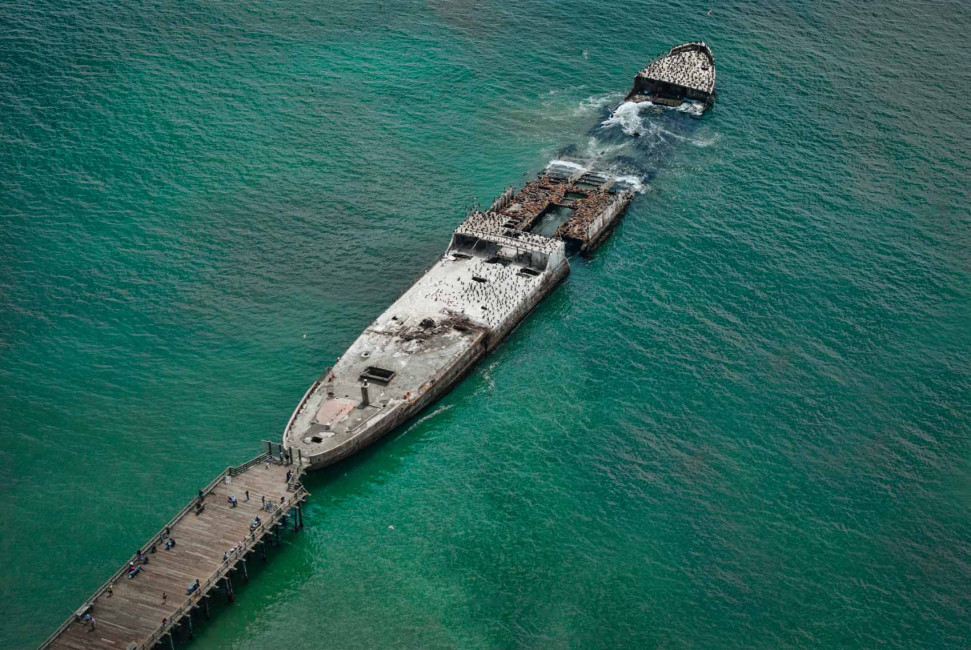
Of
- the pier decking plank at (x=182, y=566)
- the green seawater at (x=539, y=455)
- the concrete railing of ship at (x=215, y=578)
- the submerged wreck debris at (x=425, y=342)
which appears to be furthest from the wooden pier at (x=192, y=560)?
the submerged wreck debris at (x=425, y=342)

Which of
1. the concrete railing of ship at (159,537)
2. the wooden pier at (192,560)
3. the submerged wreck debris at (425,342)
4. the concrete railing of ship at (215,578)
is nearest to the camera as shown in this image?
the concrete railing of ship at (215,578)

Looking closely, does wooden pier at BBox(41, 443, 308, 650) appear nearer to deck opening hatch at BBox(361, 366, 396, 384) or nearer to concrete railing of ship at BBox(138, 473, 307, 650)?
concrete railing of ship at BBox(138, 473, 307, 650)

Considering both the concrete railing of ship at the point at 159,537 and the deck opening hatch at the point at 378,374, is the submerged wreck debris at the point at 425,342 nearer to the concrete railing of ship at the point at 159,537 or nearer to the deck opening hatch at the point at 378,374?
the deck opening hatch at the point at 378,374

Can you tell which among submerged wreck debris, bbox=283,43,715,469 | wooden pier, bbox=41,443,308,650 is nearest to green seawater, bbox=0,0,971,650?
submerged wreck debris, bbox=283,43,715,469

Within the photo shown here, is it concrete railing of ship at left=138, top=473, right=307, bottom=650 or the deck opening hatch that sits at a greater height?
the deck opening hatch

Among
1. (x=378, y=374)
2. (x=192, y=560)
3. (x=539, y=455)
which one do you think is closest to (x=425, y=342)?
(x=378, y=374)
